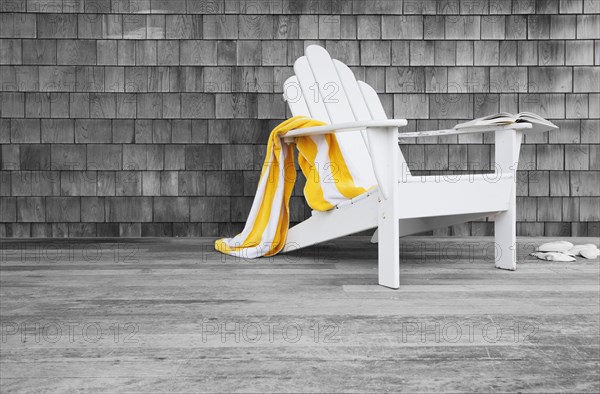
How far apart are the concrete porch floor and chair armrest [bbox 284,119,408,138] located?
592 millimetres

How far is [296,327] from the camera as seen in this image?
173cm

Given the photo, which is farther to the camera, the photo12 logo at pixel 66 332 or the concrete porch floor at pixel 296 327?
the photo12 logo at pixel 66 332

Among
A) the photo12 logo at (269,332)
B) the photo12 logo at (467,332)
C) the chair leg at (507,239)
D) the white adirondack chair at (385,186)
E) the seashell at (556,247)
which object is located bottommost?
the photo12 logo at (467,332)

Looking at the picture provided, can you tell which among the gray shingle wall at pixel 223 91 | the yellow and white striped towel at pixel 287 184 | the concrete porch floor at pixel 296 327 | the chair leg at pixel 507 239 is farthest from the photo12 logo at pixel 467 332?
the gray shingle wall at pixel 223 91

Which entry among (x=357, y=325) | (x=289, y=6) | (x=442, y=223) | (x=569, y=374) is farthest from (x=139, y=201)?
(x=569, y=374)

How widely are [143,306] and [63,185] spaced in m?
2.23

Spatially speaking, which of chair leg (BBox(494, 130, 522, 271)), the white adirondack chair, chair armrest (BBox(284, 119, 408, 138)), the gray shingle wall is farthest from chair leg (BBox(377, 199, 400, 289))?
the gray shingle wall

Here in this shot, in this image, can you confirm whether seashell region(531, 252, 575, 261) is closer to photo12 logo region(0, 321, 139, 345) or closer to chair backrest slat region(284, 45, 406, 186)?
A: chair backrest slat region(284, 45, 406, 186)

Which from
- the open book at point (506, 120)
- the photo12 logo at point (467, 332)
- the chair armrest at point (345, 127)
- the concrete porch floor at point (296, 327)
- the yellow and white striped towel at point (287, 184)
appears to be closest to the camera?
the concrete porch floor at point (296, 327)

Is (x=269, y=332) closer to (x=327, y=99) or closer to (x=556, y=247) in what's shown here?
(x=327, y=99)

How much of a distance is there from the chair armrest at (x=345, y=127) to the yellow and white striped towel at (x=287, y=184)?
57mm

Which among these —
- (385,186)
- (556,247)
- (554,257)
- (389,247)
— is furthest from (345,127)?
(556,247)

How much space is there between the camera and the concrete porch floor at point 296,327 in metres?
1.32

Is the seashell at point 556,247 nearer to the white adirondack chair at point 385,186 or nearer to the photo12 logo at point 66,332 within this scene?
the white adirondack chair at point 385,186
